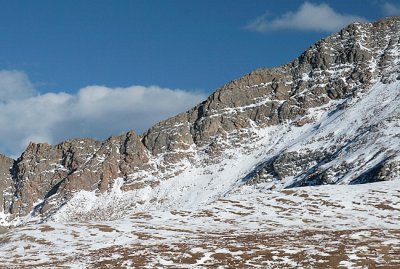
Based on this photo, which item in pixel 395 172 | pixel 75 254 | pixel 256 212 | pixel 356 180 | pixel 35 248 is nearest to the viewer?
pixel 75 254

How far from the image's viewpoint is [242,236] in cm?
4709

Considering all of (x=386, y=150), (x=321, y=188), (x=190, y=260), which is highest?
(x=386, y=150)

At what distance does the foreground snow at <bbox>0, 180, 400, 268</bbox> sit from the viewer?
34.5 meters

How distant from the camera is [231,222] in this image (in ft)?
191

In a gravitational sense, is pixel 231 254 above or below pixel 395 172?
below

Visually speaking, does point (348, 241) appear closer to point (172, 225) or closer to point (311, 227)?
point (311, 227)

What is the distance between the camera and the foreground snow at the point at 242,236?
113ft

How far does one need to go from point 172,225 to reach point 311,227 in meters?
12.2

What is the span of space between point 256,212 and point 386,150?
11369 centimetres

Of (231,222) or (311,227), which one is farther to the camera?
(231,222)

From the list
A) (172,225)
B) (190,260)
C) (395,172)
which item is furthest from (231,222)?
(395,172)

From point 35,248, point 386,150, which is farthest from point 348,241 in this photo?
point 386,150

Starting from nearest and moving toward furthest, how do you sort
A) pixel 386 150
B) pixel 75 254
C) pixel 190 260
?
pixel 190 260, pixel 75 254, pixel 386 150

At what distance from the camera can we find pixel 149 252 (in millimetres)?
37719
